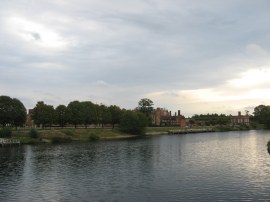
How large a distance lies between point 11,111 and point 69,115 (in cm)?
2770

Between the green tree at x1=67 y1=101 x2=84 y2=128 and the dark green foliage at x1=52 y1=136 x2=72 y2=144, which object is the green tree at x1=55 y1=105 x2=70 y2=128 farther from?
the dark green foliage at x1=52 y1=136 x2=72 y2=144

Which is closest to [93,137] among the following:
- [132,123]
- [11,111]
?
[132,123]

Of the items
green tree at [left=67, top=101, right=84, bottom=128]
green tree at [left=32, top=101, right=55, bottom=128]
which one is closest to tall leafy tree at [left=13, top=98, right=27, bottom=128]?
green tree at [left=32, top=101, right=55, bottom=128]

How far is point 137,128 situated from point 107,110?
23824mm

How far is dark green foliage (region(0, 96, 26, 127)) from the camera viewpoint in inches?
5522

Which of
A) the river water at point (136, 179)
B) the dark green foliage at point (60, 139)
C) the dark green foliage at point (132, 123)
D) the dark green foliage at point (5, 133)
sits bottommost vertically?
the river water at point (136, 179)

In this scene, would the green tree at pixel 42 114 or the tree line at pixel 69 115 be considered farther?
the green tree at pixel 42 114

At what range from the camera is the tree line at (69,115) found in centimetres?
14262

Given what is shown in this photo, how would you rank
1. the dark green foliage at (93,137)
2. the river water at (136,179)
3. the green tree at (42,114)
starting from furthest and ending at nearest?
the green tree at (42,114)
the dark green foliage at (93,137)
the river water at (136,179)

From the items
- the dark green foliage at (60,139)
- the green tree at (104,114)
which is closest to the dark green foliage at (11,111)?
the dark green foliage at (60,139)

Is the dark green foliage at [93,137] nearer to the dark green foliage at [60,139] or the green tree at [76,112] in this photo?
the dark green foliage at [60,139]

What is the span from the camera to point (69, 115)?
16088cm

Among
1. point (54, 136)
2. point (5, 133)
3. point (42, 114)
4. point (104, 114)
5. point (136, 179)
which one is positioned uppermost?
point (104, 114)

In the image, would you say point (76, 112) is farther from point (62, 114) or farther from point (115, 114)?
point (115, 114)
